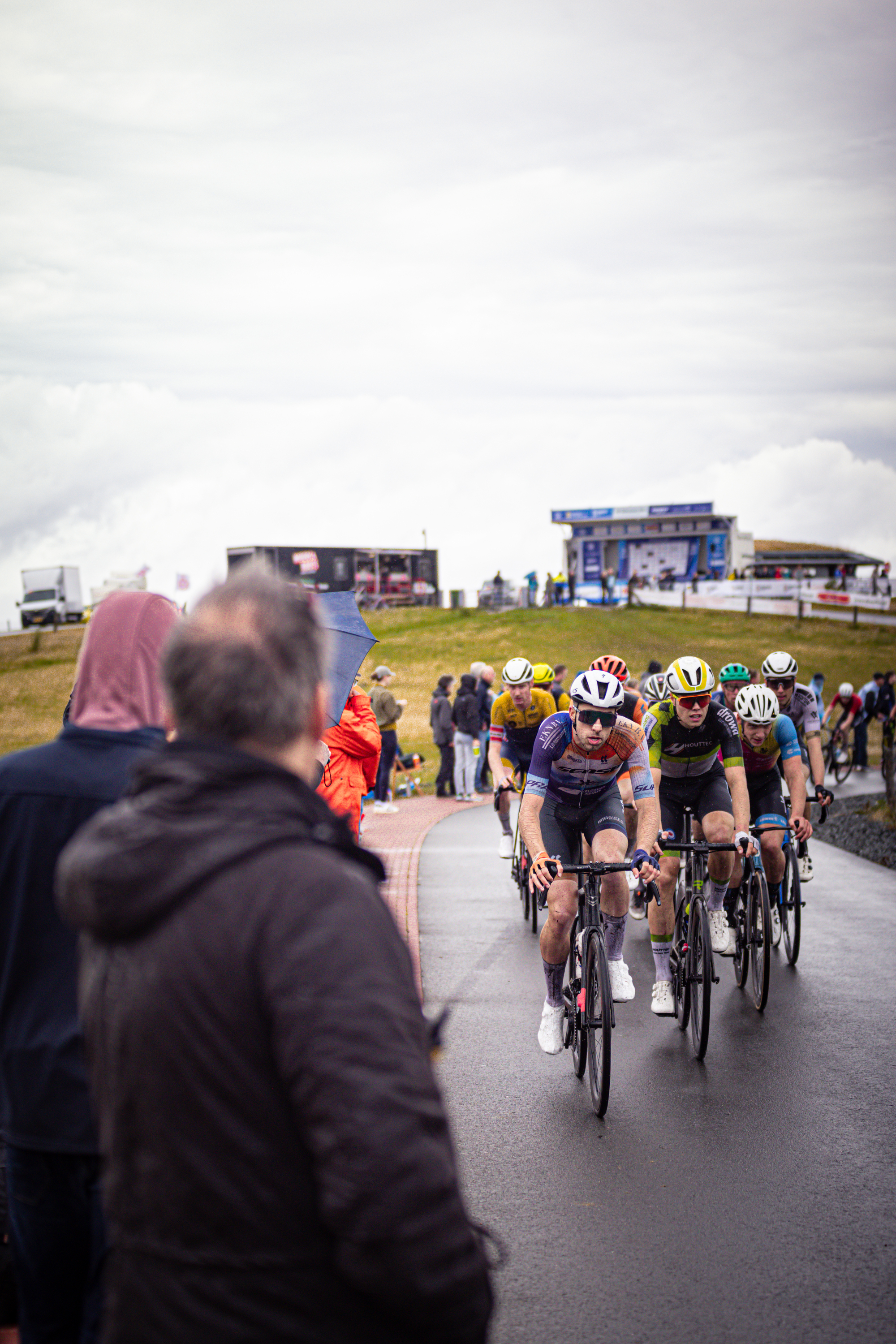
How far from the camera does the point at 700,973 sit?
656 cm

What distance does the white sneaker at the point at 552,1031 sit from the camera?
243 inches

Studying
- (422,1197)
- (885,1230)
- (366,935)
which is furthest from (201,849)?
(885,1230)

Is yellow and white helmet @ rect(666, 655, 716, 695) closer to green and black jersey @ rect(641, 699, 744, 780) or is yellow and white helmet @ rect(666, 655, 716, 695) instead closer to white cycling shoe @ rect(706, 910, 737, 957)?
green and black jersey @ rect(641, 699, 744, 780)

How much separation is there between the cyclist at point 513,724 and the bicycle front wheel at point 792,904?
2408 mm

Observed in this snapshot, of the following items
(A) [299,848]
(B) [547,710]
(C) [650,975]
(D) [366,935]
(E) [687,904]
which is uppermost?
(A) [299,848]

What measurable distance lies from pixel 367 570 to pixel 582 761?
50315 mm

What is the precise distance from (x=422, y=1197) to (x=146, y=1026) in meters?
0.44

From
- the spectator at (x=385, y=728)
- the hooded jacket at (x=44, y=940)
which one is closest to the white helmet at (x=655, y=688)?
the spectator at (x=385, y=728)

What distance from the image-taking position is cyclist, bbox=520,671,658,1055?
5.94 m

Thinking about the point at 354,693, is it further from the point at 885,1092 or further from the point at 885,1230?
the point at 885,1230

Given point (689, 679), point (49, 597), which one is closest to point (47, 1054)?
point (689, 679)

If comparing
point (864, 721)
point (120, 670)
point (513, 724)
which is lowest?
point (864, 721)

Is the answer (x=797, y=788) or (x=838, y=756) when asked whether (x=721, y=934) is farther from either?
(x=838, y=756)

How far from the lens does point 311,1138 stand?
4.67 feet
